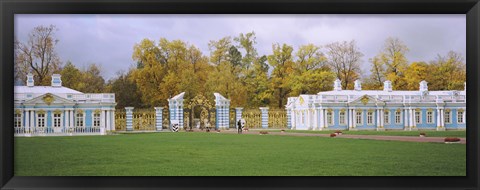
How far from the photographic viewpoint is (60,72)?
9.74 m

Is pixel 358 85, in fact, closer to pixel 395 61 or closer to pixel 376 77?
pixel 376 77

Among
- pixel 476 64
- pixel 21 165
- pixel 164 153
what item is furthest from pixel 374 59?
pixel 21 165

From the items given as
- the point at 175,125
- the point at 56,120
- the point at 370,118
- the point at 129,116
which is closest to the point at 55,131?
the point at 56,120

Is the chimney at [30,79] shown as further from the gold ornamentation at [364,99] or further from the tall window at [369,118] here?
the tall window at [369,118]

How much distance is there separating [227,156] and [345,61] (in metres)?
2.58

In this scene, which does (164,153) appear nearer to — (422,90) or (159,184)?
(159,184)

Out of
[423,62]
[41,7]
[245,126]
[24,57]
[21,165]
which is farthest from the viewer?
[245,126]

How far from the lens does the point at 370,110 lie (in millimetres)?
10781

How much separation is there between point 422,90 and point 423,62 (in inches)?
23.4

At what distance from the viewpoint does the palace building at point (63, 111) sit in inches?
380

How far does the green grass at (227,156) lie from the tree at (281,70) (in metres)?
0.79

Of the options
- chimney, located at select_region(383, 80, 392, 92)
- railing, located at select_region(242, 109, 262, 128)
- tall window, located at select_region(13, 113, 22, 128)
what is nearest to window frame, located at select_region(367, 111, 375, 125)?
chimney, located at select_region(383, 80, 392, 92)

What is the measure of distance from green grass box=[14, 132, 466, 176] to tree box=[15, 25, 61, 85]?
101 centimetres

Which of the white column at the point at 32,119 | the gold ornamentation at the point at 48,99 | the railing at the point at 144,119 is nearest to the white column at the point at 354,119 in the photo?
the railing at the point at 144,119
